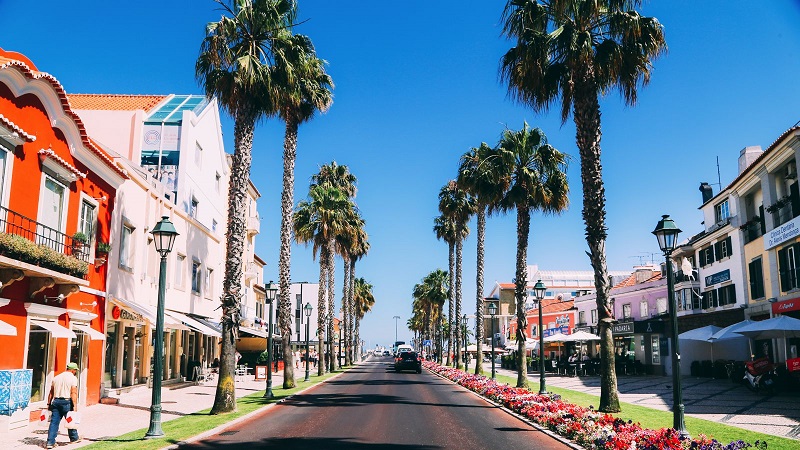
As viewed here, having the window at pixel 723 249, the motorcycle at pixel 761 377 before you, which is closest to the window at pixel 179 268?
the motorcycle at pixel 761 377

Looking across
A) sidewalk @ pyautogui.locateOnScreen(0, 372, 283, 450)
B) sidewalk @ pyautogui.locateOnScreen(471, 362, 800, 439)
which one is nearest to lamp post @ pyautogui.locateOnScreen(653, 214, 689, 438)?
sidewalk @ pyautogui.locateOnScreen(471, 362, 800, 439)

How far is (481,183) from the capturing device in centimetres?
3038

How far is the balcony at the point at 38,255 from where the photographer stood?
14055 millimetres

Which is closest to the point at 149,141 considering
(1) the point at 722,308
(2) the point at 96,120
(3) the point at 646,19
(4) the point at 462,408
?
(2) the point at 96,120

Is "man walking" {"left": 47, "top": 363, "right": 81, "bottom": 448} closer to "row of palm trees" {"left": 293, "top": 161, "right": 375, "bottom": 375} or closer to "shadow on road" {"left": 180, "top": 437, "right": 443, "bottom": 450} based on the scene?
"shadow on road" {"left": 180, "top": 437, "right": 443, "bottom": 450}

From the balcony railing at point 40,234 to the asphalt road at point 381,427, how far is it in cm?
685

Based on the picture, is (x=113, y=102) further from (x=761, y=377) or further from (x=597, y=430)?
(x=761, y=377)

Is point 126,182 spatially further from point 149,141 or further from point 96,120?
point 149,141

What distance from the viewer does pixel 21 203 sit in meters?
15.5

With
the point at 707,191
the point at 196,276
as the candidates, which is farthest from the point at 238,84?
the point at 707,191

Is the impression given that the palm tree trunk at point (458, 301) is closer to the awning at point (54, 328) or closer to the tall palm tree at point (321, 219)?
the tall palm tree at point (321, 219)

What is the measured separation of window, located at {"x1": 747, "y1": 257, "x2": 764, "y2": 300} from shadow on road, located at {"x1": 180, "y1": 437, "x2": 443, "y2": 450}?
86.0 ft

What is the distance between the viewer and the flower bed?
33.2 ft

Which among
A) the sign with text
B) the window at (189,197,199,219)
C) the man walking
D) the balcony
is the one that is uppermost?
the window at (189,197,199,219)
